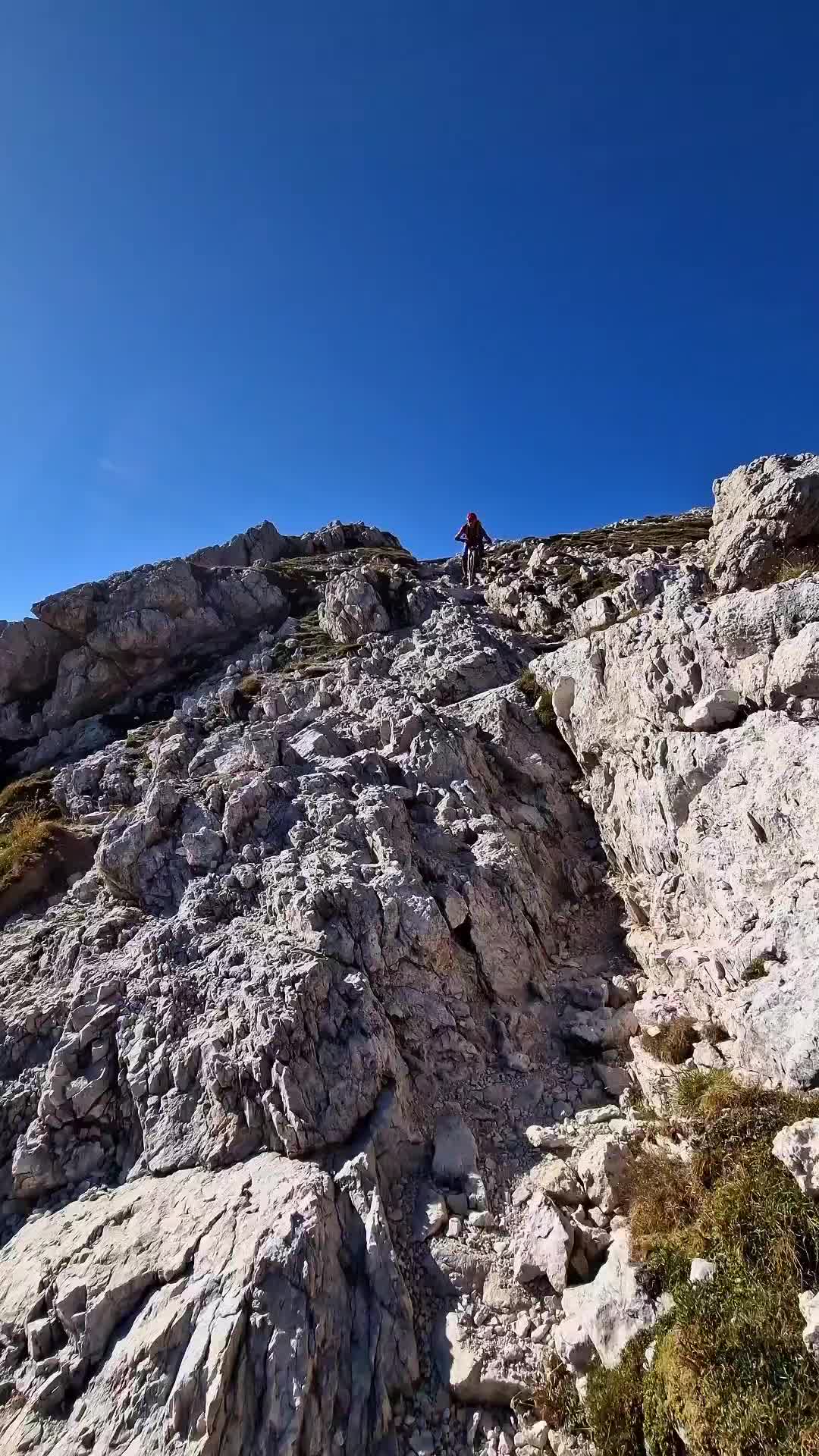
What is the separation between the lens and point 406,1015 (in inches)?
478

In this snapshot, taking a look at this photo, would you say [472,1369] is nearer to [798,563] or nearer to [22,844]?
[798,563]

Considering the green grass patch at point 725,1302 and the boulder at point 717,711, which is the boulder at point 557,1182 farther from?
the boulder at point 717,711

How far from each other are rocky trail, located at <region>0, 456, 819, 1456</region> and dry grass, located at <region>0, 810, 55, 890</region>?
0.46 feet

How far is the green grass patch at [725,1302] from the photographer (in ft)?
19.6

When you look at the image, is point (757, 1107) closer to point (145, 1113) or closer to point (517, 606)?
point (145, 1113)

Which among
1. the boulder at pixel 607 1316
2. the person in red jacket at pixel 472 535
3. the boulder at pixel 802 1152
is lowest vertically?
the boulder at pixel 607 1316

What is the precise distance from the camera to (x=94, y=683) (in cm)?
3120

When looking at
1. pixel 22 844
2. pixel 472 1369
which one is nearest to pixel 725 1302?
pixel 472 1369

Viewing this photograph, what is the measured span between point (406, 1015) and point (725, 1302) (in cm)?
663

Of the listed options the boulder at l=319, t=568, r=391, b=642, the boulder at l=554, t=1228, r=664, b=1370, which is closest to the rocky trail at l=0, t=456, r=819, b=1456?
Result: the boulder at l=554, t=1228, r=664, b=1370

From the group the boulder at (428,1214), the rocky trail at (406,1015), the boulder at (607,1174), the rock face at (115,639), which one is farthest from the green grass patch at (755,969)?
the rock face at (115,639)

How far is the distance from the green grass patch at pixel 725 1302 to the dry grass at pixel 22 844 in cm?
1863

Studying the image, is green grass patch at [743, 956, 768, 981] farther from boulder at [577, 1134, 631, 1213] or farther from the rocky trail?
boulder at [577, 1134, 631, 1213]

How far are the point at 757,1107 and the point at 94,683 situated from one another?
32926mm
